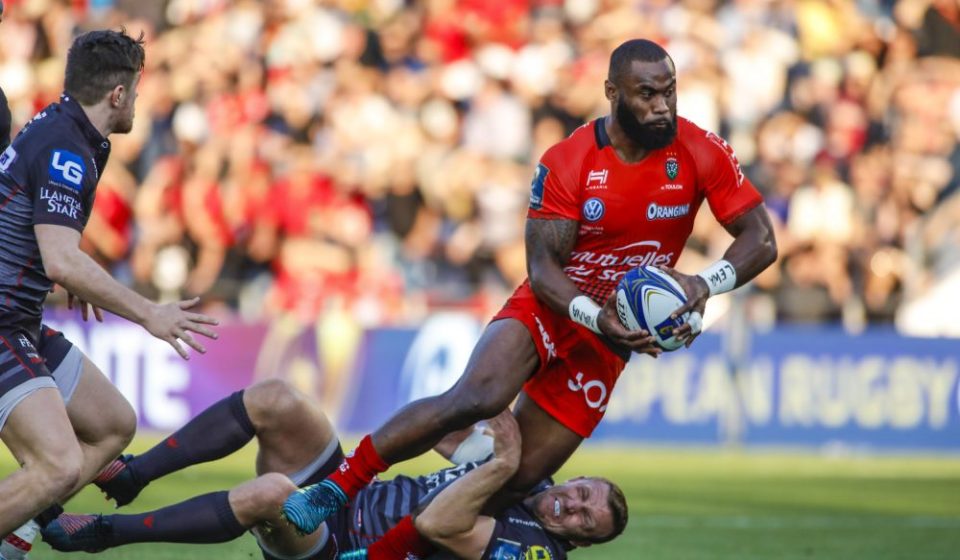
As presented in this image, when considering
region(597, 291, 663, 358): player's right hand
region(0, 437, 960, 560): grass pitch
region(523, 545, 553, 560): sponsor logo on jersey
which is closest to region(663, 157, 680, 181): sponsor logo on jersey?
region(597, 291, 663, 358): player's right hand

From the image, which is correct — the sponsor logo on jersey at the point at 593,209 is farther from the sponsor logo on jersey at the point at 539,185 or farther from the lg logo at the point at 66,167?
the lg logo at the point at 66,167

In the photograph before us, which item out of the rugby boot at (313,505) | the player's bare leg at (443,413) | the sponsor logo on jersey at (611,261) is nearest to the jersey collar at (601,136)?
the sponsor logo on jersey at (611,261)

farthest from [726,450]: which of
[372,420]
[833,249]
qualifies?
[372,420]

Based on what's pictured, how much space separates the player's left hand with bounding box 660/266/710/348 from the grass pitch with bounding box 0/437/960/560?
246 centimetres

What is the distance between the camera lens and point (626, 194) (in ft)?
27.1

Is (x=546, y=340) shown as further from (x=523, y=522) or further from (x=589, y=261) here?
(x=523, y=522)

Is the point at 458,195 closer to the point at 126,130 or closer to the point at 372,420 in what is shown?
the point at 372,420

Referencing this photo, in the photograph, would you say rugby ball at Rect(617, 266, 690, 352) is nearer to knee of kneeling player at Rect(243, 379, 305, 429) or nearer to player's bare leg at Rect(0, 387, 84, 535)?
knee of kneeling player at Rect(243, 379, 305, 429)

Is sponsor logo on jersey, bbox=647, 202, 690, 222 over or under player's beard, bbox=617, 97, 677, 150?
under

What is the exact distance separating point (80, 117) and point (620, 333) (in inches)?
104

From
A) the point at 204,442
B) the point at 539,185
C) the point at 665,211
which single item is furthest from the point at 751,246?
the point at 204,442

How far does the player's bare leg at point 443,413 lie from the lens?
7.99 m

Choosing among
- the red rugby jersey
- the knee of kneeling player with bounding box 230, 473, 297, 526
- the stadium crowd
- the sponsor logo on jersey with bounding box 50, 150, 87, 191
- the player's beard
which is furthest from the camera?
the stadium crowd

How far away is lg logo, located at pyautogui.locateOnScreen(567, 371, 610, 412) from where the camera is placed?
8.55m
